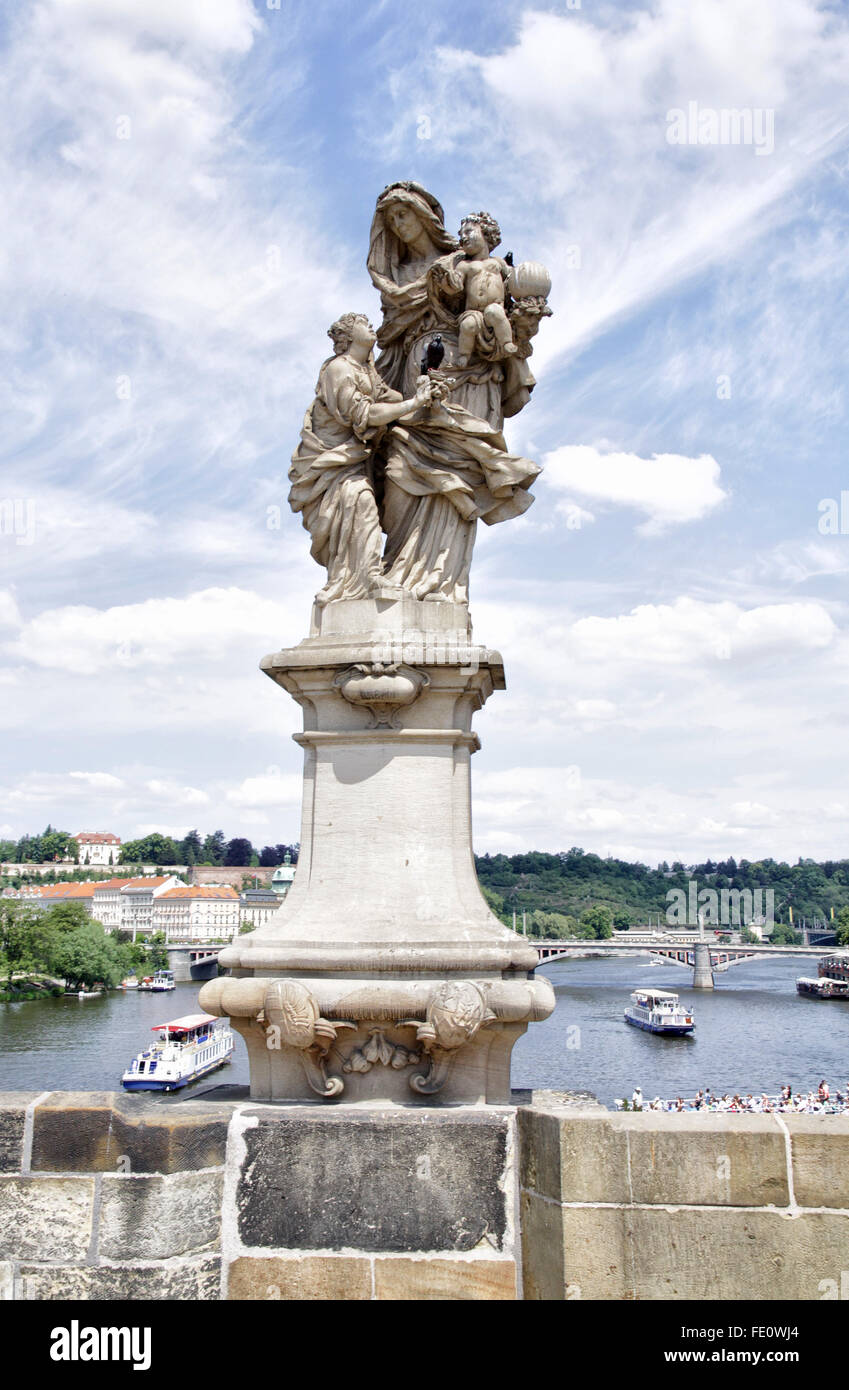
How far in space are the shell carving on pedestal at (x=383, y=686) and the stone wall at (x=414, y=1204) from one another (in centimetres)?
181

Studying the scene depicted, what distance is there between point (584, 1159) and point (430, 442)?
3.46 metres

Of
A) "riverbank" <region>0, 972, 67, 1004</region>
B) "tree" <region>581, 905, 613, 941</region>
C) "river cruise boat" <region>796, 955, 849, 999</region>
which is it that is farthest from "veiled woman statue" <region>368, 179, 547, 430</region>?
"tree" <region>581, 905, 613, 941</region>

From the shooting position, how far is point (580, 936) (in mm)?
114562

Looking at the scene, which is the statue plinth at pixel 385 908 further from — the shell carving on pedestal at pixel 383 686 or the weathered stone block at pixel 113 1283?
the weathered stone block at pixel 113 1283

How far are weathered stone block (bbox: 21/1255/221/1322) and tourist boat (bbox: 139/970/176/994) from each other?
3161 inches

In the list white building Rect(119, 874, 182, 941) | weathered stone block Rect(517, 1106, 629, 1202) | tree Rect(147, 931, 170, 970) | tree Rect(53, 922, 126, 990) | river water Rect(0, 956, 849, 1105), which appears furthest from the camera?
white building Rect(119, 874, 182, 941)

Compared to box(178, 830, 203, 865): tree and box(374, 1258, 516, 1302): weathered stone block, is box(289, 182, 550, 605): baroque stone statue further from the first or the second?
box(178, 830, 203, 865): tree

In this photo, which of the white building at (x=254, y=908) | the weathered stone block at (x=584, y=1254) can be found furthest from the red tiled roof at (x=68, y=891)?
the weathered stone block at (x=584, y=1254)

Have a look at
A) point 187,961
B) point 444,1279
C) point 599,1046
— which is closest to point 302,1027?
point 444,1279

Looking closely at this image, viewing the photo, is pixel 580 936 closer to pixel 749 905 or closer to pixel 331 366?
pixel 749 905

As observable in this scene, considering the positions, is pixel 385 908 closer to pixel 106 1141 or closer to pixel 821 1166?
pixel 106 1141

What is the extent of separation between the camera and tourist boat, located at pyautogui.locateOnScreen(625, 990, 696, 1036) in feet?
182

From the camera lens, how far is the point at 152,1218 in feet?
13.3
